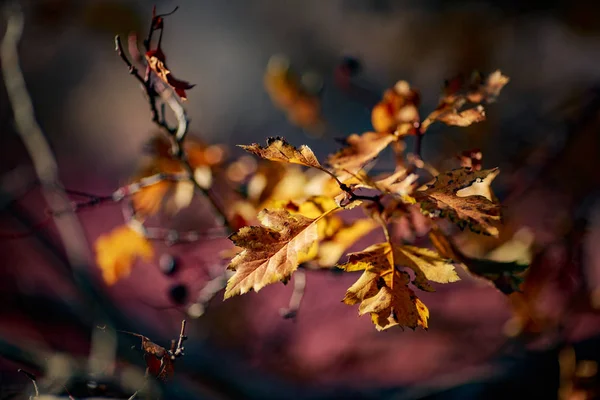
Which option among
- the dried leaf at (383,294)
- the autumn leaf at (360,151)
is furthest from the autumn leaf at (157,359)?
the autumn leaf at (360,151)

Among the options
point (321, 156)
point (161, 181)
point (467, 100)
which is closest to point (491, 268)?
point (467, 100)

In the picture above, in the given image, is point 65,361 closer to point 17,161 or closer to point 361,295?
point 361,295

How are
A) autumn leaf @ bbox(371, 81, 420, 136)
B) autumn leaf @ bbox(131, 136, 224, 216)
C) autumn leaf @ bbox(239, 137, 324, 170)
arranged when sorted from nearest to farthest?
autumn leaf @ bbox(239, 137, 324, 170) < autumn leaf @ bbox(371, 81, 420, 136) < autumn leaf @ bbox(131, 136, 224, 216)

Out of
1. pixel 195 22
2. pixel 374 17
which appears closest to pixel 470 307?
pixel 374 17

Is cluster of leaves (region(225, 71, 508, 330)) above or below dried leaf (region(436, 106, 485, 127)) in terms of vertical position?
below

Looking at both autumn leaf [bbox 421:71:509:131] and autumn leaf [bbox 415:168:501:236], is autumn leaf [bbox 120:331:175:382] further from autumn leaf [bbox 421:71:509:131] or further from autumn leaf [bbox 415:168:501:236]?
autumn leaf [bbox 421:71:509:131]

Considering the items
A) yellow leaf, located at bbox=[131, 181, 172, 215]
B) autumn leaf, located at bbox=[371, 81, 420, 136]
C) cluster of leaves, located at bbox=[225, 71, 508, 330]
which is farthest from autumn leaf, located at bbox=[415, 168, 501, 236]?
yellow leaf, located at bbox=[131, 181, 172, 215]

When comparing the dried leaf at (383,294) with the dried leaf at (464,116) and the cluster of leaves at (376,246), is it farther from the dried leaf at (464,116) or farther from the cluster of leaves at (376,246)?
the dried leaf at (464,116)

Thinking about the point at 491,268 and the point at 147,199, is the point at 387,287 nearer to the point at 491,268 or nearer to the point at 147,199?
the point at 491,268
